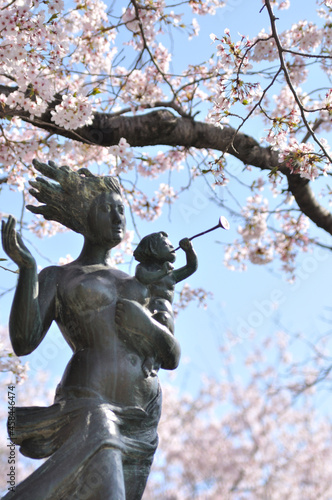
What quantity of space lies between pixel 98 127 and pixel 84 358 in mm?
2718

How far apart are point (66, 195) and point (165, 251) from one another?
0.56 m

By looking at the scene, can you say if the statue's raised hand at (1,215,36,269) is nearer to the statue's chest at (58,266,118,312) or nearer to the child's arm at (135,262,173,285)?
the statue's chest at (58,266,118,312)

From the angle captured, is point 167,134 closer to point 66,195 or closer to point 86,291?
point 66,195

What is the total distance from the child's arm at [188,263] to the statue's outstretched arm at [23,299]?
729 mm

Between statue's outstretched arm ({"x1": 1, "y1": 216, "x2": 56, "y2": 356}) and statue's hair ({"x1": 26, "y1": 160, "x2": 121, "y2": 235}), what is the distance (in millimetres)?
361

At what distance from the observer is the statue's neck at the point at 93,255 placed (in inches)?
122

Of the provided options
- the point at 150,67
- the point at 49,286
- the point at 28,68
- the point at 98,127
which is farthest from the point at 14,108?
the point at 49,286

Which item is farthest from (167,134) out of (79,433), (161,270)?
Answer: (79,433)

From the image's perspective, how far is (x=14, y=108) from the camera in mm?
4836

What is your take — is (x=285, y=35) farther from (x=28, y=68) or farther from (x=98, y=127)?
(x=28, y=68)

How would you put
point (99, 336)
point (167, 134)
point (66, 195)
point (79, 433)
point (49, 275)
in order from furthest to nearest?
point (167, 134) < point (66, 195) < point (49, 275) < point (99, 336) < point (79, 433)

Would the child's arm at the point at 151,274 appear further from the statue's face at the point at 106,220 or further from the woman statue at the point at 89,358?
the statue's face at the point at 106,220

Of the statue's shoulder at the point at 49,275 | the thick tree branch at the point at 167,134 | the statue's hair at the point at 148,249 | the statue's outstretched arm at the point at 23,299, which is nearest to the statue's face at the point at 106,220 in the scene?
the statue's hair at the point at 148,249

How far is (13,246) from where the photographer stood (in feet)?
8.76
